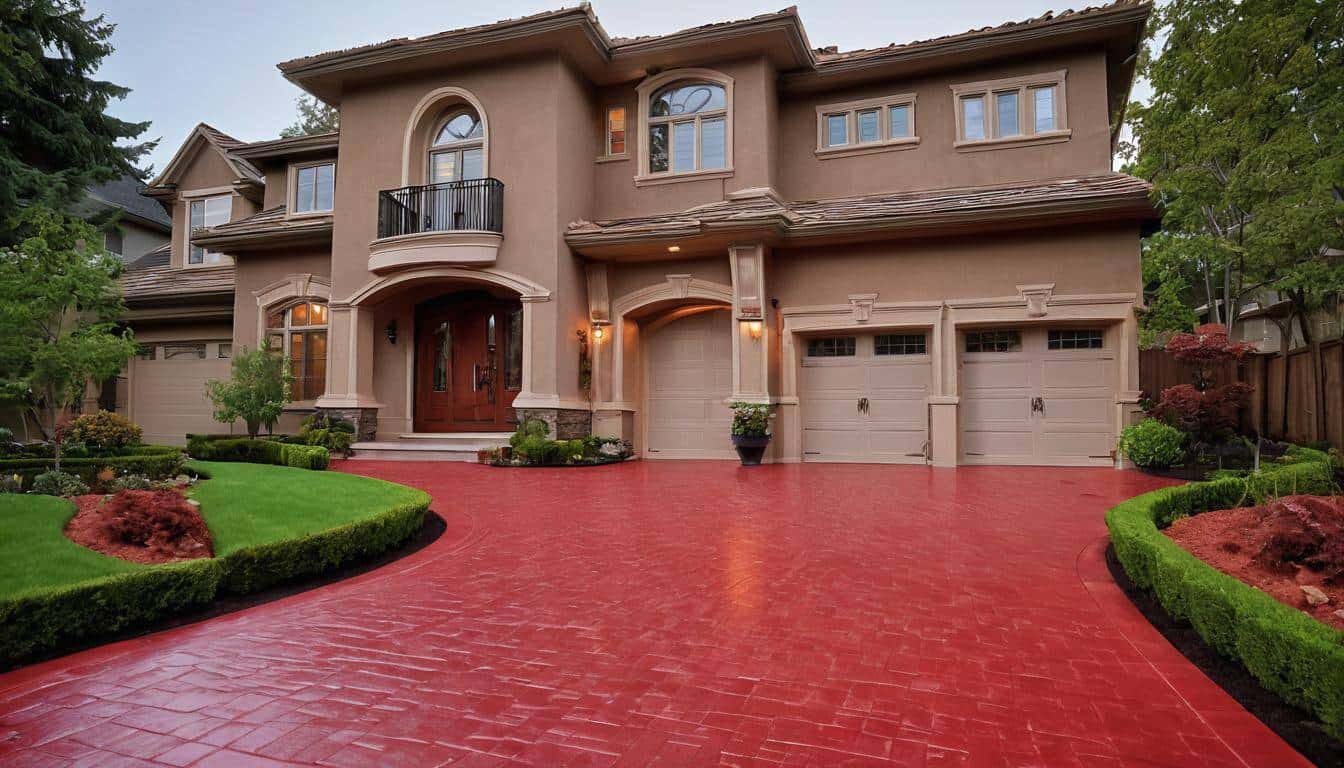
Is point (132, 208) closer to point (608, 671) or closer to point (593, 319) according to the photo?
point (593, 319)

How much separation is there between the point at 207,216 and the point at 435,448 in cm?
1054

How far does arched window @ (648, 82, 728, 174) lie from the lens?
527 inches

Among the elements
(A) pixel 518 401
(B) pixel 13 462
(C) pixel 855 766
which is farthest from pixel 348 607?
(A) pixel 518 401

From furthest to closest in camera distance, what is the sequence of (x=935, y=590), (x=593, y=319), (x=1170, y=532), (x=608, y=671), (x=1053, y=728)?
1. (x=593, y=319)
2. (x=1170, y=532)
3. (x=935, y=590)
4. (x=608, y=671)
5. (x=1053, y=728)

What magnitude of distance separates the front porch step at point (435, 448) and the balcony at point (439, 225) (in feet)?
11.3

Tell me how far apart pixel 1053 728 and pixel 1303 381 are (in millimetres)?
13122

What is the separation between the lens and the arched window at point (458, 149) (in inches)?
534

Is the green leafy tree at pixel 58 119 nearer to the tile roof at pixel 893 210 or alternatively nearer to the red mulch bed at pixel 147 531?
the tile roof at pixel 893 210

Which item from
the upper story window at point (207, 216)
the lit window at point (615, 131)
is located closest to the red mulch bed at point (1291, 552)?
the lit window at point (615, 131)

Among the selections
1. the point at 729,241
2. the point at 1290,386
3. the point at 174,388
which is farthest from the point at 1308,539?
the point at 174,388

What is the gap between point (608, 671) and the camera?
3088 millimetres

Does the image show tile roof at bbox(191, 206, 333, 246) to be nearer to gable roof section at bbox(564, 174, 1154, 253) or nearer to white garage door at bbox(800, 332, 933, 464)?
gable roof section at bbox(564, 174, 1154, 253)

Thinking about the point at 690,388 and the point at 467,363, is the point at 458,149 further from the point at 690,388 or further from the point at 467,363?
the point at 690,388

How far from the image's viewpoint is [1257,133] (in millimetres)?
9516
